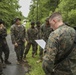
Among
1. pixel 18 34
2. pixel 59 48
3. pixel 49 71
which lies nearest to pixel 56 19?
pixel 59 48

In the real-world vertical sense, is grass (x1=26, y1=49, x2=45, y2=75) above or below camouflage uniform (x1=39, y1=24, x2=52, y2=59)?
below

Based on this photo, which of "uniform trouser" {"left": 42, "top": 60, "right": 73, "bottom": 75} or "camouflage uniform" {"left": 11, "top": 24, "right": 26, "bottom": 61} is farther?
"camouflage uniform" {"left": 11, "top": 24, "right": 26, "bottom": 61}

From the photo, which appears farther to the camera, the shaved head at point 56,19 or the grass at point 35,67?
the grass at point 35,67

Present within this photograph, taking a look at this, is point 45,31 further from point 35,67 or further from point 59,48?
point 59,48

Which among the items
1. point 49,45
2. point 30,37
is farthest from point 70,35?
point 30,37

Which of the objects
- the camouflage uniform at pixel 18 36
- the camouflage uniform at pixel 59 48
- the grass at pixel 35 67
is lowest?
the grass at pixel 35 67

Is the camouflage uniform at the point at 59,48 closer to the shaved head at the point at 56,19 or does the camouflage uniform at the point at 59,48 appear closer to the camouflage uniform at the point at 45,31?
the shaved head at the point at 56,19

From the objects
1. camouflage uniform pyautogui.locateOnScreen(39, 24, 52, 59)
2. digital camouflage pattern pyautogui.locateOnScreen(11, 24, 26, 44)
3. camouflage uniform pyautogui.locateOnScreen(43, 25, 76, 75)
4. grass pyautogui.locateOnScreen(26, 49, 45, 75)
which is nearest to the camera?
camouflage uniform pyautogui.locateOnScreen(43, 25, 76, 75)

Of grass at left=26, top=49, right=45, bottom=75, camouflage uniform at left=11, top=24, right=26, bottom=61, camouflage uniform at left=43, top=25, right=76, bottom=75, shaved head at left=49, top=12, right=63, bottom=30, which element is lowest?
grass at left=26, top=49, right=45, bottom=75

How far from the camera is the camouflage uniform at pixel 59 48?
404 cm

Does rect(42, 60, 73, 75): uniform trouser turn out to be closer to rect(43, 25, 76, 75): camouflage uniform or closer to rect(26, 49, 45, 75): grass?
rect(43, 25, 76, 75): camouflage uniform

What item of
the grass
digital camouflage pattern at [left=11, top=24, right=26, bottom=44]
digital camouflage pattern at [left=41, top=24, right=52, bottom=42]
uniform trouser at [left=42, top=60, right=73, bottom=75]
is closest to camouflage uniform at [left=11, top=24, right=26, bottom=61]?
digital camouflage pattern at [left=11, top=24, right=26, bottom=44]

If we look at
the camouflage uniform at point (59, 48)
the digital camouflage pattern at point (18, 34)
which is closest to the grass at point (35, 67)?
the digital camouflage pattern at point (18, 34)

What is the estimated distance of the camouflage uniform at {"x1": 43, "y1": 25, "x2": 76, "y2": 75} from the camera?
404 centimetres
